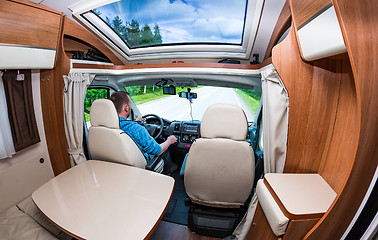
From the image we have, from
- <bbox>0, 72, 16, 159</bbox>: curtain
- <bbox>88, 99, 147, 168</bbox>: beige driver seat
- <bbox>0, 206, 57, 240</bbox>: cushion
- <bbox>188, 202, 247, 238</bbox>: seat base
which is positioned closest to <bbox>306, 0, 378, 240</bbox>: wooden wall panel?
<bbox>188, 202, 247, 238</bbox>: seat base

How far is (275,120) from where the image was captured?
3.96 feet

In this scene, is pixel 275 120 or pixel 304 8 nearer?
pixel 304 8

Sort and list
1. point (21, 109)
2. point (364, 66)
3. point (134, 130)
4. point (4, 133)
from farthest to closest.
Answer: point (134, 130)
point (21, 109)
point (4, 133)
point (364, 66)

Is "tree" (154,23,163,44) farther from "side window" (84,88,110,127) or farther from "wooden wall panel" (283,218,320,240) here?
"wooden wall panel" (283,218,320,240)

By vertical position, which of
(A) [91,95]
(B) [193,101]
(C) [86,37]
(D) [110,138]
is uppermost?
(C) [86,37]

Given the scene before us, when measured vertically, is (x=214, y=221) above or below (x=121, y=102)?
below

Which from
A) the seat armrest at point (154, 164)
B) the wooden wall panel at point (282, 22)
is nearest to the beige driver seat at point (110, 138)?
the seat armrest at point (154, 164)

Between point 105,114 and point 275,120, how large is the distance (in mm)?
1722

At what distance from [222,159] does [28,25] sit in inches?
85.8

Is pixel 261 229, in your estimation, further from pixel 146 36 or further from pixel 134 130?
pixel 146 36

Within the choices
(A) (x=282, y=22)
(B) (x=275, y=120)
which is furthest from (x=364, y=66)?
(A) (x=282, y=22)

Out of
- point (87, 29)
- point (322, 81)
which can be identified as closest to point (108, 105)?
point (87, 29)

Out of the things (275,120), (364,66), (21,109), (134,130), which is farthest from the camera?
(134,130)

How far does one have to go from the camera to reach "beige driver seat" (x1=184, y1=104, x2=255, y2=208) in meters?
1.27
